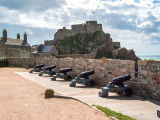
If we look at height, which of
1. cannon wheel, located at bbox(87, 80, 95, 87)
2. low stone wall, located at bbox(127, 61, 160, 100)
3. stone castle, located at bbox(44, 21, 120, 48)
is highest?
stone castle, located at bbox(44, 21, 120, 48)

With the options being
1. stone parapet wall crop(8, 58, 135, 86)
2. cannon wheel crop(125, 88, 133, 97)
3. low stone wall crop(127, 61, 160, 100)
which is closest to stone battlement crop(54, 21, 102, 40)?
stone parapet wall crop(8, 58, 135, 86)

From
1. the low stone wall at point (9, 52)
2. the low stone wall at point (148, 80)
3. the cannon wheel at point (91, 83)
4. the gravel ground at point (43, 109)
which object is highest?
the low stone wall at point (9, 52)

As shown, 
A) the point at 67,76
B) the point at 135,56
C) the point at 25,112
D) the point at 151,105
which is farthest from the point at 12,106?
the point at 135,56

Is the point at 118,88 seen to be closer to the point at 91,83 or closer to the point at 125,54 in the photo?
the point at 91,83

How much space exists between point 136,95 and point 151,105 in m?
1.79

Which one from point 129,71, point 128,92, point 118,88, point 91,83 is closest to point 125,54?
point 91,83

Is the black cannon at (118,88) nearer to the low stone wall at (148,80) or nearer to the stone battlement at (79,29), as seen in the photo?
the low stone wall at (148,80)

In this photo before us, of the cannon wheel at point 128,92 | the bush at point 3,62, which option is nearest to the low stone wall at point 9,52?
the bush at point 3,62

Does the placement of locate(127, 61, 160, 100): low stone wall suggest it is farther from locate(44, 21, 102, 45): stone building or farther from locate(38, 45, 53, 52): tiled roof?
locate(44, 21, 102, 45): stone building

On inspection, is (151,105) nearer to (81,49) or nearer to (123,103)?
(123,103)

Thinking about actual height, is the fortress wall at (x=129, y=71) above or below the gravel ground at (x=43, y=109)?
above

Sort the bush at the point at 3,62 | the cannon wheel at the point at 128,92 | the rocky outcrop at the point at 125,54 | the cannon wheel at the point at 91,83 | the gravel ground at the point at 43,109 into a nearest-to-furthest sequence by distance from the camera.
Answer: the gravel ground at the point at 43,109 → the cannon wheel at the point at 128,92 → the cannon wheel at the point at 91,83 → the bush at the point at 3,62 → the rocky outcrop at the point at 125,54

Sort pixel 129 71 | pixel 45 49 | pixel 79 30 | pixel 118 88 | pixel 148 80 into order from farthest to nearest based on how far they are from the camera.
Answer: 1. pixel 79 30
2. pixel 45 49
3. pixel 129 71
4. pixel 118 88
5. pixel 148 80

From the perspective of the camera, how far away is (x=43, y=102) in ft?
23.3
